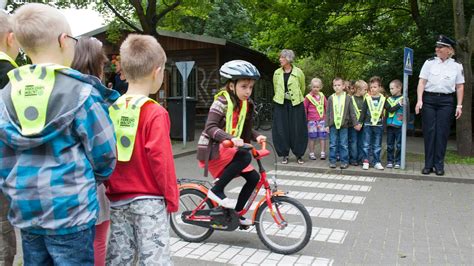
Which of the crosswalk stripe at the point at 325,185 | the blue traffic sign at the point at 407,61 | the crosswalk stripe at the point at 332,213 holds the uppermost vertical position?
the blue traffic sign at the point at 407,61

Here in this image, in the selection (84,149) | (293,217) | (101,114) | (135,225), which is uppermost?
(101,114)

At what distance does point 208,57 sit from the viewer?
69.4 feet

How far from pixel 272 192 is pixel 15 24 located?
2916 mm

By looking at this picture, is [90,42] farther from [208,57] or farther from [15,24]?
[208,57]

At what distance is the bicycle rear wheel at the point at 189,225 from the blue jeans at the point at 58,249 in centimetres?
249

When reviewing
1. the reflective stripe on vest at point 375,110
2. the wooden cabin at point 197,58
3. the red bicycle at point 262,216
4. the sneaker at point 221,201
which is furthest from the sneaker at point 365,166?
the wooden cabin at point 197,58

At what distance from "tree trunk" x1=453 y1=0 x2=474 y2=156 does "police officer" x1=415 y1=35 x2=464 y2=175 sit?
1.79m

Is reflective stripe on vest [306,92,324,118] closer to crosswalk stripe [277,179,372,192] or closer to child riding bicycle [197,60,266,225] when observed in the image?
crosswalk stripe [277,179,372,192]


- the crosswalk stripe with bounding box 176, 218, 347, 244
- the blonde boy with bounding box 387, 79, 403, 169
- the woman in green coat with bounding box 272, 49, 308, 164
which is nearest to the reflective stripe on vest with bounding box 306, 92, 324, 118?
the woman in green coat with bounding box 272, 49, 308, 164

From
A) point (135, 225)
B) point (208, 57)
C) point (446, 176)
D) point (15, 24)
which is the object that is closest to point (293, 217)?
point (135, 225)

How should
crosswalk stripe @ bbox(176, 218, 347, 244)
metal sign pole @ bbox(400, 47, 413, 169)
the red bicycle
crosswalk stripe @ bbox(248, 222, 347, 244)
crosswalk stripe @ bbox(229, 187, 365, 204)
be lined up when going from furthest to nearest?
1. metal sign pole @ bbox(400, 47, 413, 169)
2. crosswalk stripe @ bbox(229, 187, 365, 204)
3. crosswalk stripe @ bbox(248, 222, 347, 244)
4. crosswalk stripe @ bbox(176, 218, 347, 244)
5. the red bicycle

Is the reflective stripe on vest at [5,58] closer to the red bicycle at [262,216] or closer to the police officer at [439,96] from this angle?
the red bicycle at [262,216]

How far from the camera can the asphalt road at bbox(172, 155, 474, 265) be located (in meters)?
4.55

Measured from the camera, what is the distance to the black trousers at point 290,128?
995cm
